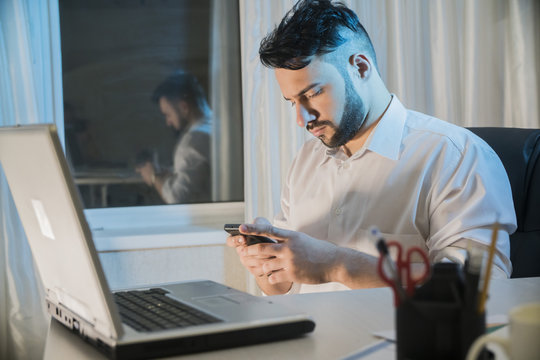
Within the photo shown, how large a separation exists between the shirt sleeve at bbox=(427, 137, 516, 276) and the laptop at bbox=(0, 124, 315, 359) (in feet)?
2.16

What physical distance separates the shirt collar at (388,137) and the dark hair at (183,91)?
1177 millimetres

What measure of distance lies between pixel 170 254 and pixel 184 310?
1.65m

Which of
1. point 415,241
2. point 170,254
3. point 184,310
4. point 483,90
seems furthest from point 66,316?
point 483,90

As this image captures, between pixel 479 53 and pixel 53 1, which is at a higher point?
pixel 53 1

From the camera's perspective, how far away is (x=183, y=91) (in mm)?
2691

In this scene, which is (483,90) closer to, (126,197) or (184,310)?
(126,197)

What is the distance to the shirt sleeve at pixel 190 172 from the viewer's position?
8.92 ft

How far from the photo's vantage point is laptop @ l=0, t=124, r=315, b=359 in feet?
2.29

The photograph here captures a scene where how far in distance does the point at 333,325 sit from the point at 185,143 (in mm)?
1928

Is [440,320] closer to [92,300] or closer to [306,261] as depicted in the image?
[92,300]

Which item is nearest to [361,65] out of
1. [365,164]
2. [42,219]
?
[365,164]

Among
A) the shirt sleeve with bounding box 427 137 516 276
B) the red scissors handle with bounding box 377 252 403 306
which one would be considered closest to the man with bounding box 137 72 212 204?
the shirt sleeve with bounding box 427 137 516 276

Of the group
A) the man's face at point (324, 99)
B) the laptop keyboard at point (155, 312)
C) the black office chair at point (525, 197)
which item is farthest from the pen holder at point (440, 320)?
the man's face at point (324, 99)

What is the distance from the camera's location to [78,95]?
8.58ft
